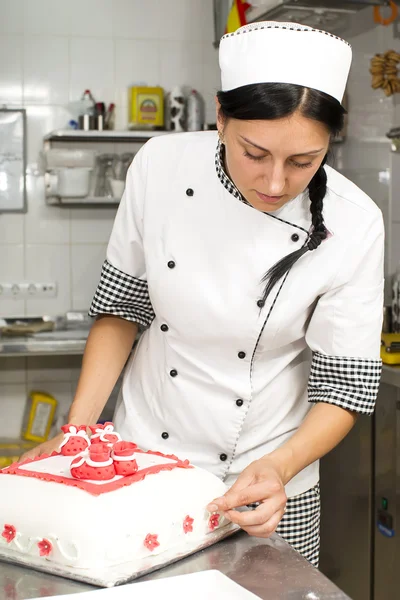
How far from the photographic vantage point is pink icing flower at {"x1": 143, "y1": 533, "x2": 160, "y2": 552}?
1.06 meters

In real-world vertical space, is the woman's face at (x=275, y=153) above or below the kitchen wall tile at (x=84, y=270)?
above

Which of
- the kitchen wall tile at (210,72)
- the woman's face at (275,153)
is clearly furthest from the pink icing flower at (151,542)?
the kitchen wall tile at (210,72)

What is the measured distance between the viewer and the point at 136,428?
154 centimetres

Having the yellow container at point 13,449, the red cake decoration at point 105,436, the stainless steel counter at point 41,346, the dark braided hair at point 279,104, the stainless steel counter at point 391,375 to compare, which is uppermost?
the dark braided hair at point 279,104

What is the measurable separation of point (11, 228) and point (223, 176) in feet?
8.37

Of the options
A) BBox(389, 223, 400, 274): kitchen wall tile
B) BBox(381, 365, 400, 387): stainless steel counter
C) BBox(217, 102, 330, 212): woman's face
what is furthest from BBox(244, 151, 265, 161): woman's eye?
BBox(389, 223, 400, 274): kitchen wall tile

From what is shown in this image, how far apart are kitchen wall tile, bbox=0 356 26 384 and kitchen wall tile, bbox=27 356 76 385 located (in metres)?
0.03

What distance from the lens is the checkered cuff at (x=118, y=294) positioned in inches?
61.1

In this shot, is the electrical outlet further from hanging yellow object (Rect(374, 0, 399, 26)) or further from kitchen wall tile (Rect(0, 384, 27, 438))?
hanging yellow object (Rect(374, 0, 399, 26))

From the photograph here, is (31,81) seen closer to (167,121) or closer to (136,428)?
(167,121)

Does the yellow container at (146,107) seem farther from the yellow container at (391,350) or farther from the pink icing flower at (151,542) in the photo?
the pink icing flower at (151,542)

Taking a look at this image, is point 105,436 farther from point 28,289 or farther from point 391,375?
point 28,289

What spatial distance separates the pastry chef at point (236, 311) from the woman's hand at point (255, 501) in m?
0.09

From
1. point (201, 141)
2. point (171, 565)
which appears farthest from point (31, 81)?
point (171, 565)
